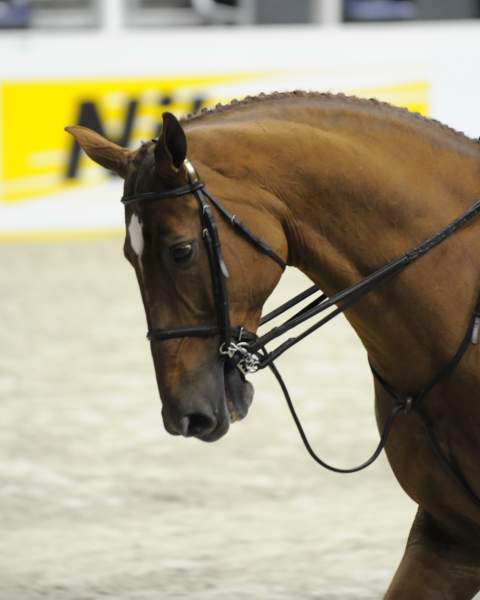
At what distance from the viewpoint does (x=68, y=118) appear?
A: 1080 centimetres

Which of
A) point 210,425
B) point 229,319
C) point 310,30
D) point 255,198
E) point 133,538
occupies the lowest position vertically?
point 133,538

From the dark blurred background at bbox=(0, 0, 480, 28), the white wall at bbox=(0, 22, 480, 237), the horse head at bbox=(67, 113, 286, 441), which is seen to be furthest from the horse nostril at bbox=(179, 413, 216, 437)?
the dark blurred background at bbox=(0, 0, 480, 28)

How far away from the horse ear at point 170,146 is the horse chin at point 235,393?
45 centimetres

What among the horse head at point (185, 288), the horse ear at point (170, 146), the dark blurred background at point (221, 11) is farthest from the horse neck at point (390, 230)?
the dark blurred background at point (221, 11)

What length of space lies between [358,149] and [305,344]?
5874 millimetres

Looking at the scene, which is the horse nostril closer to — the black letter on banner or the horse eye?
the horse eye

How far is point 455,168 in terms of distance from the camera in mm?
3414

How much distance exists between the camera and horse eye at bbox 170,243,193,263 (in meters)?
3.14

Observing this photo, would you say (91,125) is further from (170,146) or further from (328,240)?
(170,146)

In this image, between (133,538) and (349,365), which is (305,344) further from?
(133,538)

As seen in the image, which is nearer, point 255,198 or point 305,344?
point 255,198

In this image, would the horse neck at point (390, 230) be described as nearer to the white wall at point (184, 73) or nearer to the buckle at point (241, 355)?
the buckle at point (241, 355)

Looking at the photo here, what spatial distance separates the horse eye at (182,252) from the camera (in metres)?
3.14

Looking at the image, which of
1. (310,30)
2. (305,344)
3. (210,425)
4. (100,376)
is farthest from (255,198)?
(310,30)
